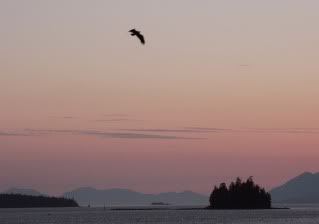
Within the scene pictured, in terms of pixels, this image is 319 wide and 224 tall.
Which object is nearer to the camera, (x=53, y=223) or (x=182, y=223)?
(x=182, y=223)

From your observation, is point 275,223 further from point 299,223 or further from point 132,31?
point 132,31

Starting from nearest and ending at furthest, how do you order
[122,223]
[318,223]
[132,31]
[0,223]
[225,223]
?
[132,31] → [318,223] → [225,223] → [122,223] → [0,223]

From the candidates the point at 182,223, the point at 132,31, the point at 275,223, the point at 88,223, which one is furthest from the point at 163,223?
the point at 132,31

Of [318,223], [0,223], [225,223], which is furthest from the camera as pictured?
[0,223]

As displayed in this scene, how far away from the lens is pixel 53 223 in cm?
19588

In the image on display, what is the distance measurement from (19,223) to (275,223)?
61.4 m

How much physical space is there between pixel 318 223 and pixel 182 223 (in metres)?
36.3

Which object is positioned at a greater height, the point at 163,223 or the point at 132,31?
the point at 163,223

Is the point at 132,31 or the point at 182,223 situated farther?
the point at 182,223

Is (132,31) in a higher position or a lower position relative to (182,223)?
lower

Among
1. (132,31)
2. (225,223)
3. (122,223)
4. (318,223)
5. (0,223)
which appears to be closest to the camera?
(132,31)

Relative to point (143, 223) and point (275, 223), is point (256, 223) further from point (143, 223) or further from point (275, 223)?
point (143, 223)

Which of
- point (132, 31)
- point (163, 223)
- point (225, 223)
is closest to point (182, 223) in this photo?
point (163, 223)

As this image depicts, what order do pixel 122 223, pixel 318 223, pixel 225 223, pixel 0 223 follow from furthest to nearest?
1. pixel 0 223
2. pixel 122 223
3. pixel 225 223
4. pixel 318 223
